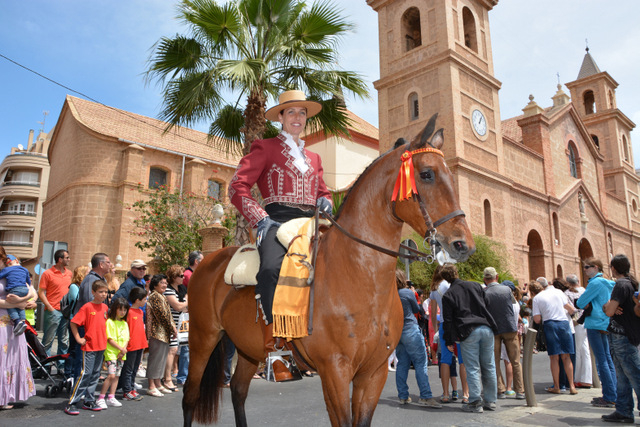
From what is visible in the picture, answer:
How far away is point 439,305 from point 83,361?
6.28 meters

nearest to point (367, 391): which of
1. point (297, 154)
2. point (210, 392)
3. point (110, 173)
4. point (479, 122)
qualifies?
point (297, 154)

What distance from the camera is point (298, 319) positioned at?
3.04 metres

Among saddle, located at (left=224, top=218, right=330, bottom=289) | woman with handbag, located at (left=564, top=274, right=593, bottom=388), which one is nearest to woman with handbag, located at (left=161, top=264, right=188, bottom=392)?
saddle, located at (left=224, top=218, right=330, bottom=289)

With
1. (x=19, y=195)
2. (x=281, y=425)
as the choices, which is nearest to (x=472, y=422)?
(x=281, y=425)

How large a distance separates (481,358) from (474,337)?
375 millimetres

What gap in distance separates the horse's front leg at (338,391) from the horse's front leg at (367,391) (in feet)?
0.81

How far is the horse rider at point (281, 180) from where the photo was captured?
11.5ft

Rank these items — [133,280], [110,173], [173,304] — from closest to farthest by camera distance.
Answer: [173,304] → [133,280] → [110,173]

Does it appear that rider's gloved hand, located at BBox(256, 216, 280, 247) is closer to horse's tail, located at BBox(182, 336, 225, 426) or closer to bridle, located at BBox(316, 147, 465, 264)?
bridle, located at BBox(316, 147, 465, 264)

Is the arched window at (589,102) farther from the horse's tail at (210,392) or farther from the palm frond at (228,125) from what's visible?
the horse's tail at (210,392)

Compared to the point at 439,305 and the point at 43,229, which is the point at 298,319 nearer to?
the point at 439,305

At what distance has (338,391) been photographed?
2.83 meters

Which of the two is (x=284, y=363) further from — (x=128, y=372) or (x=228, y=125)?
(x=228, y=125)

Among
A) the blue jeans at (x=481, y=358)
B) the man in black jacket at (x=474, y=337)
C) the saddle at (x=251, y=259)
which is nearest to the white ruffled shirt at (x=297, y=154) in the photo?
the saddle at (x=251, y=259)
